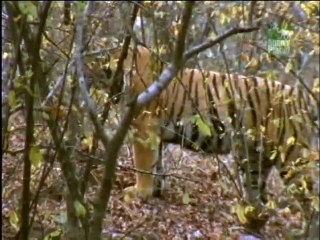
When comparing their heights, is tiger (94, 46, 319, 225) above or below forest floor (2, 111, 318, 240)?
above

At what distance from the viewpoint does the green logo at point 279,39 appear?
4195 millimetres

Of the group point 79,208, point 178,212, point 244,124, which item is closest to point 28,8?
point 79,208

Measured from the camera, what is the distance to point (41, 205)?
172 inches

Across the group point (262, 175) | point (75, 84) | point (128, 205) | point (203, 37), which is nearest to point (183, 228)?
point (128, 205)

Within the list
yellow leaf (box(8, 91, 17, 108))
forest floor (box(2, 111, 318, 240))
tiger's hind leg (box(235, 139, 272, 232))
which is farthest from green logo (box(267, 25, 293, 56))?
yellow leaf (box(8, 91, 17, 108))

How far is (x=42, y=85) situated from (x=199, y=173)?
3554 mm

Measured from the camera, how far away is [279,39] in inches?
168

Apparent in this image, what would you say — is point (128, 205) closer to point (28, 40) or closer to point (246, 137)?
point (246, 137)

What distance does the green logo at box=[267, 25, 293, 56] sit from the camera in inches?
165

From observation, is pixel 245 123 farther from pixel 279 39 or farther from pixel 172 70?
pixel 172 70

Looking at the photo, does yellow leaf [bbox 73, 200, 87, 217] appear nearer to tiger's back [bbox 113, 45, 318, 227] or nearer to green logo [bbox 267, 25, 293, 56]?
→ green logo [bbox 267, 25, 293, 56]

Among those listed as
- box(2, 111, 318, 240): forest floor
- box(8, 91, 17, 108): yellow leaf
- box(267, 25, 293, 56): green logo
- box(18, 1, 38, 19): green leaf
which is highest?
box(267, 25, 293, 56): green logo

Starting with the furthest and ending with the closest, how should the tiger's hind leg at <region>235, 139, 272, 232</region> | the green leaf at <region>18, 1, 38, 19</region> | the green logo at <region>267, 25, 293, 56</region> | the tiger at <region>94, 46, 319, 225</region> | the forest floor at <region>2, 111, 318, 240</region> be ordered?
1. the tiger at <region>94, 46, 319, 225</region>
2. the tiger's hind leg at <region>235, 139, 272, 232</region>
3. the forest floor at <region>2, 111, 318, 240</region>
4. the green logo at <region>267, 25, 293, 56</region>
5. the green leaf at <region>18, 1, 38, 19</region>

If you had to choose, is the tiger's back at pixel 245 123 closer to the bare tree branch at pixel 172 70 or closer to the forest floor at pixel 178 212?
the forest floor at pixel 178 212
